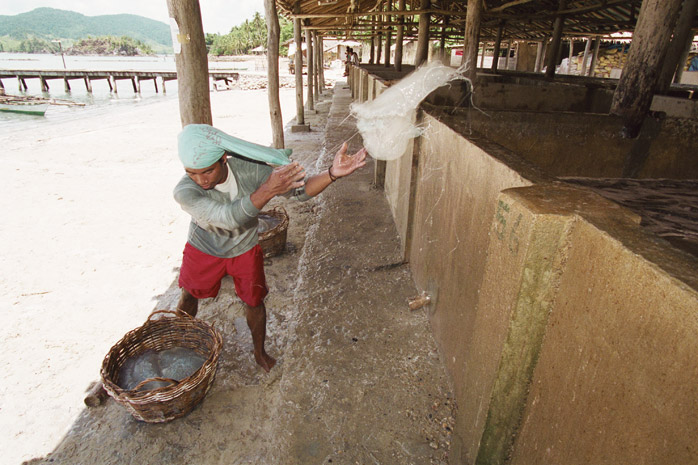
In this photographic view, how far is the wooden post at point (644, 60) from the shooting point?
8.81ft

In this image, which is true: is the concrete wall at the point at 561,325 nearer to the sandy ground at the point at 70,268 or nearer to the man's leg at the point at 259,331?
the man's leg at the point at 259,331

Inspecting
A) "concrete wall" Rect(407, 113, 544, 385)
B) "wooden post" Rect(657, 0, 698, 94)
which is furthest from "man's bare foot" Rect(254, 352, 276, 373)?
"wooden post" Rect(657, 0, 698, 94)

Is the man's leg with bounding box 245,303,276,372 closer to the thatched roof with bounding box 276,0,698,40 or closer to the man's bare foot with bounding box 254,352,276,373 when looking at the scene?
the man's bare foot with bounding box 254,352,276,373

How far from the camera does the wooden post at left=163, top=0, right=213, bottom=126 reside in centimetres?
297

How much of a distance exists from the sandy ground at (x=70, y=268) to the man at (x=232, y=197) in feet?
3.93

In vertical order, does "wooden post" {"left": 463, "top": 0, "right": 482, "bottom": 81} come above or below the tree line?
below

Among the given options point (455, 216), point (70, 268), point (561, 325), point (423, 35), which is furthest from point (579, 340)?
point (423, 35)

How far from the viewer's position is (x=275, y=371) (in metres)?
2.81

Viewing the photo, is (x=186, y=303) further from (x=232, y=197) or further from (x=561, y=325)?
(x=561, y=325)

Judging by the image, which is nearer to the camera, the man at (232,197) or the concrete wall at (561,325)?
the concrete wall at (561,325)

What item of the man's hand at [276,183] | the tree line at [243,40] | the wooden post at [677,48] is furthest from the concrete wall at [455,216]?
the tree line at [243,40]

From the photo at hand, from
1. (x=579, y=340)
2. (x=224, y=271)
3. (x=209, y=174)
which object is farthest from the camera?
(x=224, y=271)

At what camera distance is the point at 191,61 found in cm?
307

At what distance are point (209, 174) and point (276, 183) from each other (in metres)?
0.46
